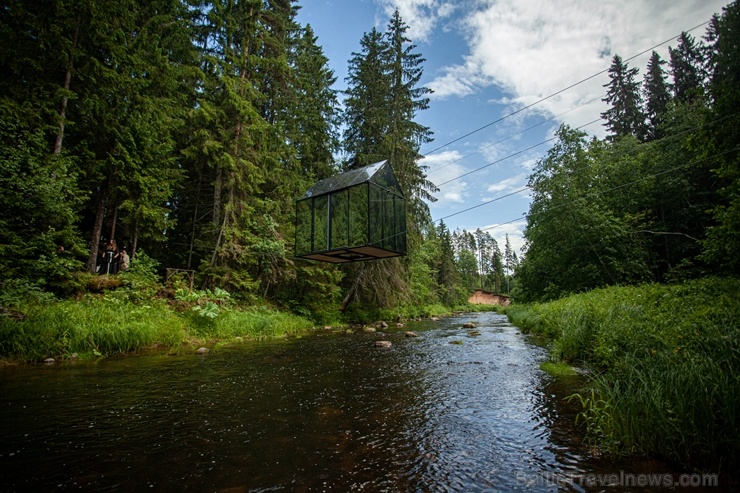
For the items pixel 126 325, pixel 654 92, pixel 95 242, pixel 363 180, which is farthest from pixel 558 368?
pixel 654 92

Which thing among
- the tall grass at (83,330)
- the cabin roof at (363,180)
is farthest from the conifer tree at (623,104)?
the tall grass at (83,330)

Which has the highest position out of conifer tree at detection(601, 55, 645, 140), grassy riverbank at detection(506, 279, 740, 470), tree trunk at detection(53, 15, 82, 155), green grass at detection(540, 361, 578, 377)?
conifer tree at detection(601, 55, 645, 140)

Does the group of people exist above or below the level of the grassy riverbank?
above

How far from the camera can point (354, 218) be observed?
927 cm

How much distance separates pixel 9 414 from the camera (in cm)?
386

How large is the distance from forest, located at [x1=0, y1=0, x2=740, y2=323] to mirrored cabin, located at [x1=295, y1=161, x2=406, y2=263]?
4.44 m

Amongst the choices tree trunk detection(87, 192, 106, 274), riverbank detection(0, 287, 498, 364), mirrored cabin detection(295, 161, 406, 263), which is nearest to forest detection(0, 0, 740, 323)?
tree trunk detection(87, 192, 106, 274)

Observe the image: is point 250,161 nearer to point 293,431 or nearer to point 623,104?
point 293,431

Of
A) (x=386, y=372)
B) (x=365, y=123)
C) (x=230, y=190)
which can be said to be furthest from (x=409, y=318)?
(x=386, y=372)

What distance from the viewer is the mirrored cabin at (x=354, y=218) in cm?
913

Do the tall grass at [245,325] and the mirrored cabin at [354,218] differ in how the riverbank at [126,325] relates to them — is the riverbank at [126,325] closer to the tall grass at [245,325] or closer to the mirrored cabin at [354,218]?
the tall grass at [245,325]

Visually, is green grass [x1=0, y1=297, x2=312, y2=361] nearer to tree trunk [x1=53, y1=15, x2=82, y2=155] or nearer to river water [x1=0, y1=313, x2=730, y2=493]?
river water [x1=0, y1=313, x2=730, y2=493]

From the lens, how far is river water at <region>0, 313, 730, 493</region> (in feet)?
8.42

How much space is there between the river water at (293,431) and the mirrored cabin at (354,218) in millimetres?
3772
